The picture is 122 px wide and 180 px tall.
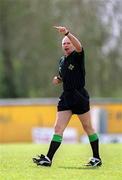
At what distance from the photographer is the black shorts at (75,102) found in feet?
39.7

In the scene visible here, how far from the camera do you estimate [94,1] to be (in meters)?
41.7

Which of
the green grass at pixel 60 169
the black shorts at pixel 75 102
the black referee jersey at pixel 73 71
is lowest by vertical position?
the green grass at pixel 60 169

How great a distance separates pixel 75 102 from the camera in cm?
1209

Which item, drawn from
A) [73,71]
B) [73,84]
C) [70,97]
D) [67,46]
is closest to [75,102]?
[70,97]

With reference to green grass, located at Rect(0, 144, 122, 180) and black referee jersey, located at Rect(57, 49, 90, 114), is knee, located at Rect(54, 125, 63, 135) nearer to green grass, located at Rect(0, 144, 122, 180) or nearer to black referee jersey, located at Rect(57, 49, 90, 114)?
black referee jersey, located at Rect(57, 49, 90, 114)

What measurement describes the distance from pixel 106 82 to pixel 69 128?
19.2 m

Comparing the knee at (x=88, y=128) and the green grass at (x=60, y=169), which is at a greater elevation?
the knee at (x=88, y=128)

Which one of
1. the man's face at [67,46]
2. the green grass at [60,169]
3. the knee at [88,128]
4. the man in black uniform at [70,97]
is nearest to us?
the green grass at [60,169]

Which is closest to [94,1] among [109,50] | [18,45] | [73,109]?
[109,50]

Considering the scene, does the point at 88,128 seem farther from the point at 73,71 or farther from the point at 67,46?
the point at 67,46

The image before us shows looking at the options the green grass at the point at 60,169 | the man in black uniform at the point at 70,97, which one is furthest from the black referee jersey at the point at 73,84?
the green grass at the point at 60,169

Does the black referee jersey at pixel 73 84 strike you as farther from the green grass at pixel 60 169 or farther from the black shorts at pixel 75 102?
the green grass at pixel 60 169

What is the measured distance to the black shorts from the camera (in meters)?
12.1

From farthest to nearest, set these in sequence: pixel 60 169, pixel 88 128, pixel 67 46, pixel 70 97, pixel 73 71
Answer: pixel 88 128, pixel 70 97, pixel 73 71, pixel 67 46, pixel 60 169
